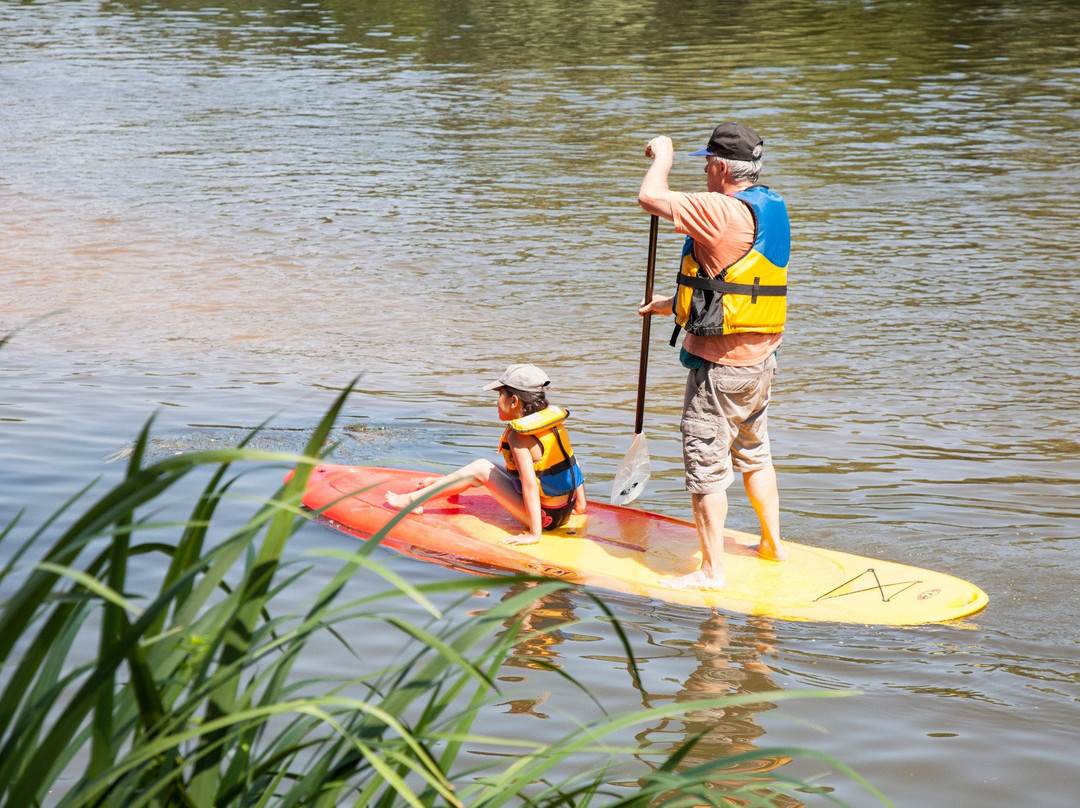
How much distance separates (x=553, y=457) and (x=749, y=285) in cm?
126

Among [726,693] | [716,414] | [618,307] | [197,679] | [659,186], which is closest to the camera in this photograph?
[197,679]

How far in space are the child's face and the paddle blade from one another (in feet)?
2.10

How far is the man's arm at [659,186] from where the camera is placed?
15.6 feet

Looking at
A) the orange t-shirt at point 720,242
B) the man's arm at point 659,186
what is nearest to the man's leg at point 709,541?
the orange t-shirt at point 720,242

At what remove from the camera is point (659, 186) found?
15.8 feet

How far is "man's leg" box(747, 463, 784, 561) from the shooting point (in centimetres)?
527

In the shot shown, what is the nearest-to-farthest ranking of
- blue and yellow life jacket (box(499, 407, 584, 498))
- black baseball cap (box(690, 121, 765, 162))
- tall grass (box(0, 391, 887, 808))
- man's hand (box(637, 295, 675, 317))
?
tall grass (box(0, 391, 887, 808)) → black baseball cap (box(690, 121, 765, 162)) → man's hand (box(637, 295, 675, 317)) → blue and yellow life jacket (box(499, 407, 584, 498))

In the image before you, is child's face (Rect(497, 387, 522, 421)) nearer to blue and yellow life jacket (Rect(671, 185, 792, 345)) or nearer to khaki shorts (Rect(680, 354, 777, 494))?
khaki shorts (Rect(680, 354, 777, 494))

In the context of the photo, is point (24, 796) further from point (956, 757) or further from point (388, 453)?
point (388, 453)

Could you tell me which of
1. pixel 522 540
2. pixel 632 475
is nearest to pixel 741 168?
pixel 632 475

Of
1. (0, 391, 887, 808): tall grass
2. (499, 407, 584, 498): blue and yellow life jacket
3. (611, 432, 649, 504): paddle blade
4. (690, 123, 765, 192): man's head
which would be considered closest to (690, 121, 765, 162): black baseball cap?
(690, 123, 765, 192): man's head

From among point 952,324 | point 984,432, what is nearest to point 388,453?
point 984,432

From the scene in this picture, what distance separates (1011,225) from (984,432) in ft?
18.8

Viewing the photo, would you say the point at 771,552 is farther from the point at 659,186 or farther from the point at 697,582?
the point at 659,186
